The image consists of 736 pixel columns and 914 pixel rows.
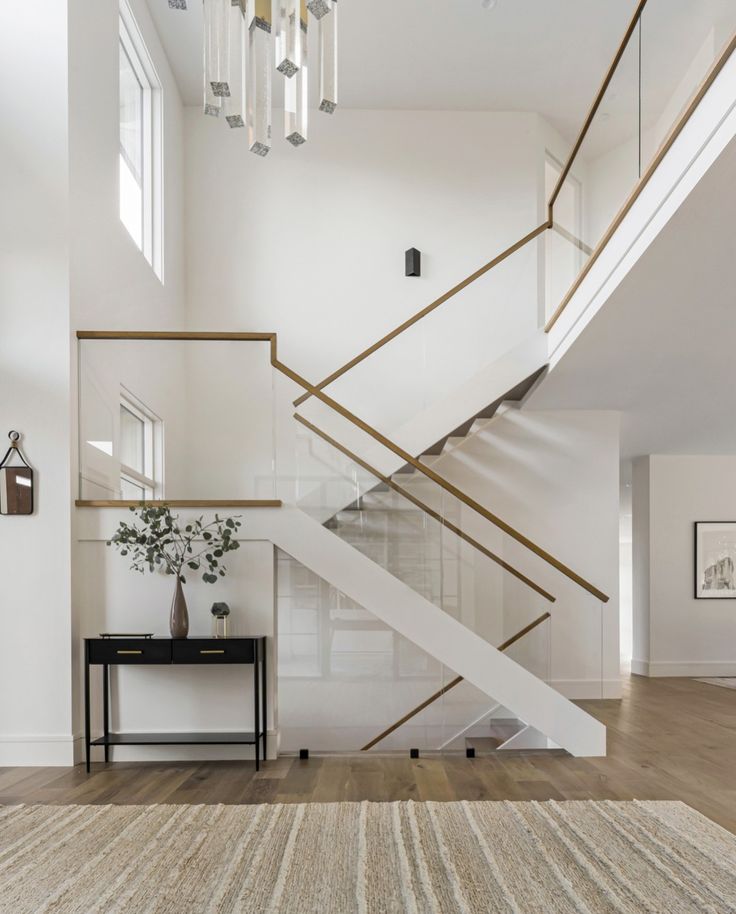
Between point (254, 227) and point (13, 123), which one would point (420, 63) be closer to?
Answer: point (254, 227)

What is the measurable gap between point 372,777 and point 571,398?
12.4 ft

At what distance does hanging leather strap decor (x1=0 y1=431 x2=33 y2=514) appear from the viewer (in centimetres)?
477

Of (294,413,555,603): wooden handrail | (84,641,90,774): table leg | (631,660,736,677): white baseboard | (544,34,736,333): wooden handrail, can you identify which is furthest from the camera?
(631,660,736,677): white baseboard

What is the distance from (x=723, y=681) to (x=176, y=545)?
6184 millimetres

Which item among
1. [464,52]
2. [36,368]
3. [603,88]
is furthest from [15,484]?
[464,52]

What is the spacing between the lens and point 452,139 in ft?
27.8

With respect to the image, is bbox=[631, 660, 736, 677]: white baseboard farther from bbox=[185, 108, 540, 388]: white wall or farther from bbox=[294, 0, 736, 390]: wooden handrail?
bbox=[185, 108, 540, 388]: white wall

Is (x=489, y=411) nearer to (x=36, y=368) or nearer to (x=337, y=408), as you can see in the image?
(x=337, y=408)

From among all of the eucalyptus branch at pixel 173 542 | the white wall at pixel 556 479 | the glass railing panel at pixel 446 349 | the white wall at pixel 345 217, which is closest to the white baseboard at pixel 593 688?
the white wall at pixel 556 479

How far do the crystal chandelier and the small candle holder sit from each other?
2753mm

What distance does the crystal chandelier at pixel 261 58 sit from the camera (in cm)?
285

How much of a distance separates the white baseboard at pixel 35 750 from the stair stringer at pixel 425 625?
1666 mm

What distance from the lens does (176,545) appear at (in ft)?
16.5

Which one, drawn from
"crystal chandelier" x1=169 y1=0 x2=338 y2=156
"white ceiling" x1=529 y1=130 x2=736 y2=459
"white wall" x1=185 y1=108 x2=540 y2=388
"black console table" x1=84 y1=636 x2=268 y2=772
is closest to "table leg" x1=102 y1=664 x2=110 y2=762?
"black console table" x1=84 y1=636 x2=268 y2=772
